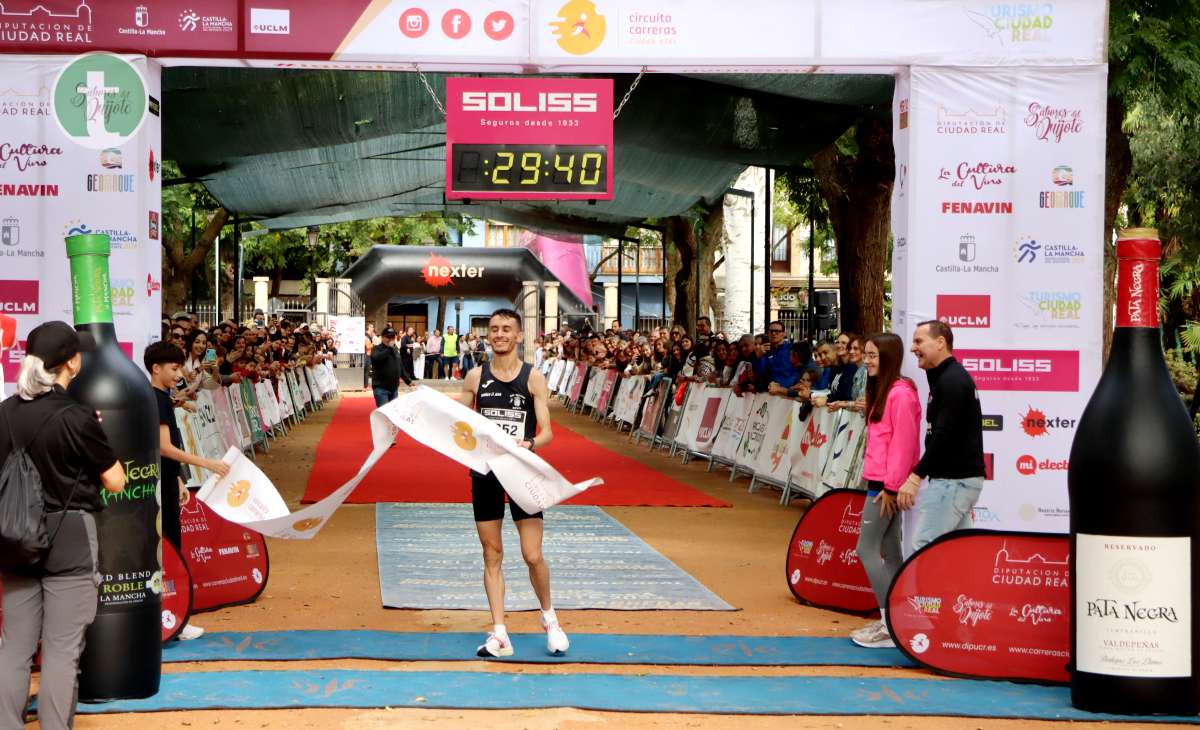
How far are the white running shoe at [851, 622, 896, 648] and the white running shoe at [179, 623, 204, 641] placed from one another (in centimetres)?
378

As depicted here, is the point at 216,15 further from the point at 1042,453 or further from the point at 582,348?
the point at 582,348

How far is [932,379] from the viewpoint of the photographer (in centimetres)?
818

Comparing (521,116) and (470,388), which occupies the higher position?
(521,116)

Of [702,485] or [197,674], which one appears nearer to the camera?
[197,674]

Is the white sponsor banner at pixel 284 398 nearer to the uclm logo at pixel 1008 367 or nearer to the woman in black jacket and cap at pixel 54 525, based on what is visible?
the uclm logo at pixel 1008 367

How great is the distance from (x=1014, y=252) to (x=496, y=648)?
4654mm

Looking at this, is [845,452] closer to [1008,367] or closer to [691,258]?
[1008,367]

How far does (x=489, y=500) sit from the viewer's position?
26.0ft

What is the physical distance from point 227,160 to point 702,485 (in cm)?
706

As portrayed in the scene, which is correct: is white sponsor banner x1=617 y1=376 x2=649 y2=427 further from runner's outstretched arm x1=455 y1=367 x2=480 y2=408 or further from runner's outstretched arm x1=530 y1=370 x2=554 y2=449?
runner's outstretched arm x1=530 y1=370 x2=554 y2=449

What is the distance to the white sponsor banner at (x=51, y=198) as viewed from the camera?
980cm

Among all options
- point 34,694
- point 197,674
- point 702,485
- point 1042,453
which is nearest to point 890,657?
point 1042,453

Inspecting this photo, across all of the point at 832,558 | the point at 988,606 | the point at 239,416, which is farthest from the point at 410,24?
the point at 239,416

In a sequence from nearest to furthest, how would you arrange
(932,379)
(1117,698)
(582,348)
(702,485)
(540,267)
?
(1117,698)
(932,379)
(702,485)
(582,348)
(540,267)
